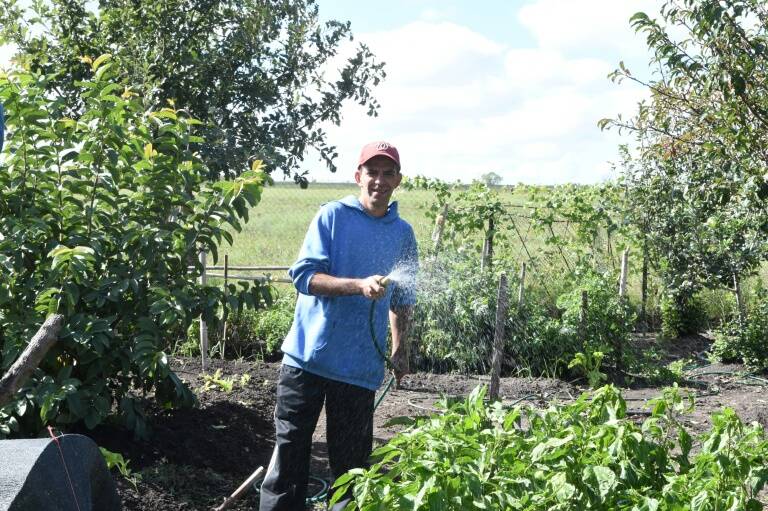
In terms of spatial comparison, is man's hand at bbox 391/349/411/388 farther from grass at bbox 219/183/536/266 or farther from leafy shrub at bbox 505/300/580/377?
grass at bbox 219/183/536/266

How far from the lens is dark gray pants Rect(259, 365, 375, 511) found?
3.84 metres

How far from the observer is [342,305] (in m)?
3.84

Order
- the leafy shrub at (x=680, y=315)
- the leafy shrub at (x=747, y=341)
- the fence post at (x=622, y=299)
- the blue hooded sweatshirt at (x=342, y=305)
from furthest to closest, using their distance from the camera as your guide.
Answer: the leafy shrub at (x=680, y=315) → the leafy shrub at (x=747, y=341) → the fence post at (x=622, y=299) → the blue hooded sweatshirt at (x=342, y=305)

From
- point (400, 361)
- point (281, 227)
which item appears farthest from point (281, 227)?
point (400, 361)

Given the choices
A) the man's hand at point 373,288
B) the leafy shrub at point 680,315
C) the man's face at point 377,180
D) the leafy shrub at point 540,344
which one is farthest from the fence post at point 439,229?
the man's hand at point 373,288

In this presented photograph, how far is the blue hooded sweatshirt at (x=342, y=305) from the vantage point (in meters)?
3.80

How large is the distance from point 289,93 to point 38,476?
504 cm

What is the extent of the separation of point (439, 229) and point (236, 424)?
447 cm

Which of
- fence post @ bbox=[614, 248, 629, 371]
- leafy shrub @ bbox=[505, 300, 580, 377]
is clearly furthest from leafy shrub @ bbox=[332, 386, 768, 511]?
fence post @ bbox=[614, 248, 629, 371]

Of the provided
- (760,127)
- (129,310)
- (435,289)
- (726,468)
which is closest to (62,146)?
(129,310)

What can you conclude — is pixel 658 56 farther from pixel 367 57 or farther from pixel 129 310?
pixel 129 310

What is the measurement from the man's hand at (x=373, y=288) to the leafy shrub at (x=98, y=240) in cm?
154

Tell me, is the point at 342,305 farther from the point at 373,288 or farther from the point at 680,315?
the point at 680,315

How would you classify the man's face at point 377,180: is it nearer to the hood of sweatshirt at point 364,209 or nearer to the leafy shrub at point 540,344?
the hood of sweatshirt at point 364,209
